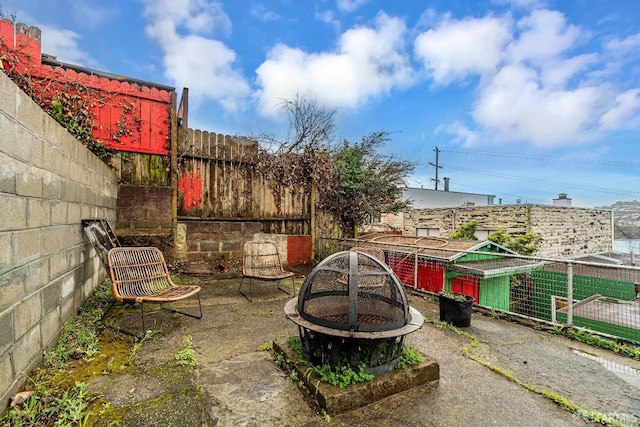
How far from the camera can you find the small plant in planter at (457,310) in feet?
11.3

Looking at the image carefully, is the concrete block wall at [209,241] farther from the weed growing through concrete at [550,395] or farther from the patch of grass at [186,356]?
the weed growing through concrete at [550,395]

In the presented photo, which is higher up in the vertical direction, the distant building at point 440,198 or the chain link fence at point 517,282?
the distant building at point 440,198

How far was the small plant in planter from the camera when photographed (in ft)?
11.3

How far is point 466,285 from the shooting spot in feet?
19.6

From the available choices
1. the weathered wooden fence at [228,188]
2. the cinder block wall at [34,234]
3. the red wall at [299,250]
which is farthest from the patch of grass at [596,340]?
the weathered wooden fence at [228,188]

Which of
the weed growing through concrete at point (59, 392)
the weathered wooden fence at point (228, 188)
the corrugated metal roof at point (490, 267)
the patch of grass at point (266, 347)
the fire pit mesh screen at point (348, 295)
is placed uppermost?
the weathered wooden fence at point (228, 188)

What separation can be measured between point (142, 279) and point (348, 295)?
8.64ft

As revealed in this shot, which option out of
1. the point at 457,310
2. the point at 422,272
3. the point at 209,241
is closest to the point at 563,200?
the point at 422,272

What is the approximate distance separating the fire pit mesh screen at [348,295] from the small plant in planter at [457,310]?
134 centimetres

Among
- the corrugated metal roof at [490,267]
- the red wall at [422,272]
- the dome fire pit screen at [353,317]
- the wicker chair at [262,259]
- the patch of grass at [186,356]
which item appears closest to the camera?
the dome fire pit screen at [353,317]

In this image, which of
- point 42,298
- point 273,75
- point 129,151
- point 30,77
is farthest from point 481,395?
point 273,75

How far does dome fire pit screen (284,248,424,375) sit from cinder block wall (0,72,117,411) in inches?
67.7

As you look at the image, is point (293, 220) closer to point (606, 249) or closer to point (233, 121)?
point (233, 121)

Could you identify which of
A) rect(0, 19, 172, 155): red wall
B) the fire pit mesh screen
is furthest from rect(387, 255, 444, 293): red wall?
rect(0, 19, 172, 155): red wall
